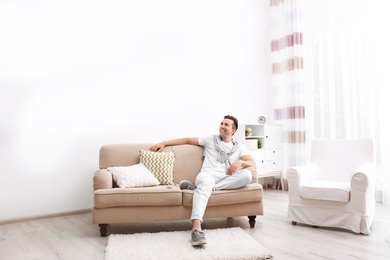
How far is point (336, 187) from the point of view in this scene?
121 inches

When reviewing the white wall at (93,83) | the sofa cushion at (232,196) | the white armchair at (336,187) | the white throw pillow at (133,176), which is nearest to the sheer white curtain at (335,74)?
the white wall at (93,83)

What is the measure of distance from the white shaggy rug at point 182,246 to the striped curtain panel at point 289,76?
8.32 ft

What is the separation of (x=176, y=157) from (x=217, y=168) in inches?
19.6

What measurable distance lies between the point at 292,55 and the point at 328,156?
2.16 meters

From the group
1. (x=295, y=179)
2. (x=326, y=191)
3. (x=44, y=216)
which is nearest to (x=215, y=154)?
(x=295, y=179)

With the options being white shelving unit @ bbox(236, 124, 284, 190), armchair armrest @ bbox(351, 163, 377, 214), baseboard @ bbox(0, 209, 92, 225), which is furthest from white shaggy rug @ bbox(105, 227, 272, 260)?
white shelving unit @ bbox(236, 124, 284, 190)

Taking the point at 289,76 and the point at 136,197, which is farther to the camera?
the point at 289,76

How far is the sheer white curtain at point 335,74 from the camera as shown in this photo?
4.27 metres

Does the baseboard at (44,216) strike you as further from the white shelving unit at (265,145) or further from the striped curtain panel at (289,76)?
the striped curtain panel at (289,76)

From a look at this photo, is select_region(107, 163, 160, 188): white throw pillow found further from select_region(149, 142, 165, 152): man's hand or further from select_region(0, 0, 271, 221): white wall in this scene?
select_region(0, 0, 271, 221): white wall

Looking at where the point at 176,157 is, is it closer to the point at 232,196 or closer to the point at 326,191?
the point at 232,196

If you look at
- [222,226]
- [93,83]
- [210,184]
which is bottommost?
[222,226]

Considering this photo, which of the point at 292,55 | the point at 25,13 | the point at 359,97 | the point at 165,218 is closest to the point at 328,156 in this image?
the point at 359,97

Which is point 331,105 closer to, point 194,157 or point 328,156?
point 328,156
